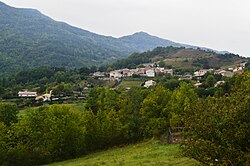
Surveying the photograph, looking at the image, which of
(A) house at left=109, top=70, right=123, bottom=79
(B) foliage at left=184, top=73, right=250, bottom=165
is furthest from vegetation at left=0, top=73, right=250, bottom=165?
(A) house at left=109, top=70, right=123, bottom=79

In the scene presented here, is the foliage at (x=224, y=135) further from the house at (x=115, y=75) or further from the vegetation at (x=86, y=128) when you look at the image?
the house at (x=115, y=75)

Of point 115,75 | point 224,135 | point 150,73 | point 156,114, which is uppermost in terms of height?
point 224,135

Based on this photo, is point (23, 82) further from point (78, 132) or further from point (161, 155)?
point (161, 155)

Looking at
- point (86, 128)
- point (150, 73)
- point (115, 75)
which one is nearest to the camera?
point (86, 128)

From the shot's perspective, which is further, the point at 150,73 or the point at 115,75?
the point at 115,75

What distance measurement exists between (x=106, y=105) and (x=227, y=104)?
133 ft

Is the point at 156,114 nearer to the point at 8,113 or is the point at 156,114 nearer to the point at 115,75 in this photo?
the point at 8,113

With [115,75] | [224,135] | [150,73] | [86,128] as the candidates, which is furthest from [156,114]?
[115,75]

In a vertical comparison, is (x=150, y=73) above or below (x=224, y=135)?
below

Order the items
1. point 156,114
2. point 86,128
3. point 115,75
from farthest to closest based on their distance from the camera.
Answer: point 115,75, point 156,114, point 86,128

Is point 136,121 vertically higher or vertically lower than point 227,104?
lower

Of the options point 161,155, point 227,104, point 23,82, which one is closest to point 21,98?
point 23,82

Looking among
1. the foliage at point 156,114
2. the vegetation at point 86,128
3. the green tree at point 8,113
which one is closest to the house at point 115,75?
the green tree at point 8,113

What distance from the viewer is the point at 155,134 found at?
42375 mm
